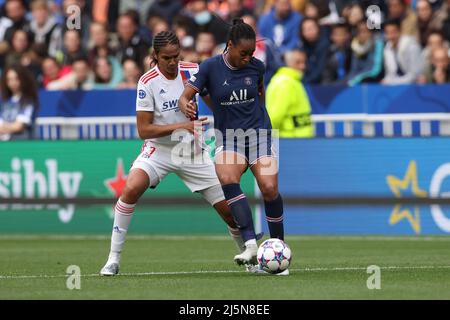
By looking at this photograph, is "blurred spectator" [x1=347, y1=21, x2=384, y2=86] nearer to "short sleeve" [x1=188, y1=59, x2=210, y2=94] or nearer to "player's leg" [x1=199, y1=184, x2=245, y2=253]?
"player's leg" [x1=199, y1=184, x2=245, y2=253]

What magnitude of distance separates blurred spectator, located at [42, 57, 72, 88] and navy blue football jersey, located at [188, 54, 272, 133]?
35.3ft

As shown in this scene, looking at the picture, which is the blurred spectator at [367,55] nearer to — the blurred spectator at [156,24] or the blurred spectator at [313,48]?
the blurred spectator at [313,48]

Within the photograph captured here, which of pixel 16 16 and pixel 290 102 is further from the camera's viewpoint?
pixel 16 16

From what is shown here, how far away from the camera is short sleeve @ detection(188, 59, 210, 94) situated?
12.1 meters

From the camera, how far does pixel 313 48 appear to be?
70.3 feet

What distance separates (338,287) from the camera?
10711 mm

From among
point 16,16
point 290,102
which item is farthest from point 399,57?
point 16,16

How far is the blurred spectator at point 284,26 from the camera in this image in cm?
2208

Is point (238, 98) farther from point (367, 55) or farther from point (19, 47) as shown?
point (19, 47)

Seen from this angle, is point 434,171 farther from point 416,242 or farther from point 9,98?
point 9,98

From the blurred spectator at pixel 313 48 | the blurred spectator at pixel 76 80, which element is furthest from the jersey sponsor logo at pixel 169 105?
the blurred spectator at pixel 76 80

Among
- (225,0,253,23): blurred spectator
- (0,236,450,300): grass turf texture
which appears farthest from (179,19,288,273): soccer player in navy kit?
(225,0,253,23): blurred spectator

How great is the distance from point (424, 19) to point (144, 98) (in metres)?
9.97
